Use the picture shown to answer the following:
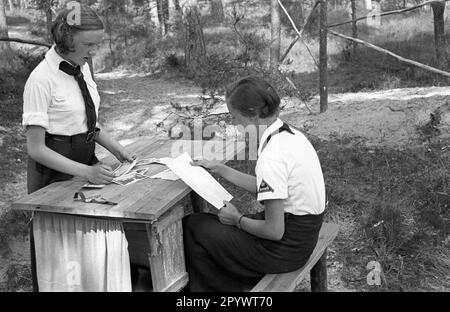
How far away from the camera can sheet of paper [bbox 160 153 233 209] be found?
2.59 metres

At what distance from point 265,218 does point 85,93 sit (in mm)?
1133

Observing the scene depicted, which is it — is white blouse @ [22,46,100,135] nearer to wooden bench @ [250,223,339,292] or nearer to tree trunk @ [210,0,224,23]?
wooden bench @ [250,223,339,292]

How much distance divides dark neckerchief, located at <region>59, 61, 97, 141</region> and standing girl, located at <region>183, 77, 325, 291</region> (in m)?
0.72

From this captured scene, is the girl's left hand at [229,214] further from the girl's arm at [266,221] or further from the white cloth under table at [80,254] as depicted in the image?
the white cloth under table at [80,254]

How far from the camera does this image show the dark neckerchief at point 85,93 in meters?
2.71

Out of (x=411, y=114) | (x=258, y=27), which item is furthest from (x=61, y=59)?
(x=258, y=27)

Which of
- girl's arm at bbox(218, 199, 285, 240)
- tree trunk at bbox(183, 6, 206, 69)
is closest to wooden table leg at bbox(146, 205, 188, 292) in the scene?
girl's arm at bbox(218, 199, 285, 240)

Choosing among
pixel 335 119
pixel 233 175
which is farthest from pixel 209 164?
pixel 335 119

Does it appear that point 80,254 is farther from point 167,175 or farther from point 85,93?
point 85,93

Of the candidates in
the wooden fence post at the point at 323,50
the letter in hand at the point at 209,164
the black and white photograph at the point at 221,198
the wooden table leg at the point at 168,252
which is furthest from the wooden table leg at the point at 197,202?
the wooden fence post at the point at 323,50

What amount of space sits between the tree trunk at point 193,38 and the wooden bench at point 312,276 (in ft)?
31.3

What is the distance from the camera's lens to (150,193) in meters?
2.59
